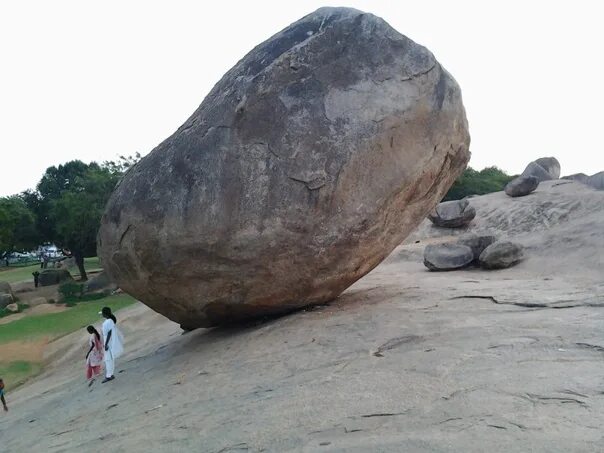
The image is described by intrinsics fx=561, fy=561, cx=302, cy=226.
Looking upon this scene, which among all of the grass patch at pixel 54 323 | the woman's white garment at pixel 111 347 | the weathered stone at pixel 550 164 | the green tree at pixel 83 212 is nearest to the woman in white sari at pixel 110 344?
the woman's white garment at pixel 111 347

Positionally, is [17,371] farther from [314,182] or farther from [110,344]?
[314,182]

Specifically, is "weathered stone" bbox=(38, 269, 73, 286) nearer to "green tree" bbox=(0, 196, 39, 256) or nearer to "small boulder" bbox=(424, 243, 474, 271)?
"green tree" bbox=(0, 196, 39, 256)

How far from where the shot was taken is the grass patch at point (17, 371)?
37.4 ft

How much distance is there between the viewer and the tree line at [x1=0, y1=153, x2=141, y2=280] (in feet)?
82.6

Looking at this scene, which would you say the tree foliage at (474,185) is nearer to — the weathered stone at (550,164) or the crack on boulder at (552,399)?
the weathered stone at (550,164)

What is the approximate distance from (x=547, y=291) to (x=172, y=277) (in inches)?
148

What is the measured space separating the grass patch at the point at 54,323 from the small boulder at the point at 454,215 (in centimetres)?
1010

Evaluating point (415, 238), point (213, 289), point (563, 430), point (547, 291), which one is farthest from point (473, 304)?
point (415, 238)

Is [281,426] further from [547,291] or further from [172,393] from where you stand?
[547,291]

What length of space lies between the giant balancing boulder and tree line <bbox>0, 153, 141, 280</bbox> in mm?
18030

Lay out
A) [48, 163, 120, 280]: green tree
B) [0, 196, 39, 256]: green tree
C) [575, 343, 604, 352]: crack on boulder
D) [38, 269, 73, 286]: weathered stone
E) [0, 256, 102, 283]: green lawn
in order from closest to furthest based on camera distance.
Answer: [575, 343, 604, 352]: crack on boulder → [48, 163, 120, 280]: green tree → [38, 269, 73, 286]: weathered stone → [0, 196, 39, 256]: green tree → [0, 256, 102, 283]: green lawn

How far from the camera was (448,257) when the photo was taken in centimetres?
912

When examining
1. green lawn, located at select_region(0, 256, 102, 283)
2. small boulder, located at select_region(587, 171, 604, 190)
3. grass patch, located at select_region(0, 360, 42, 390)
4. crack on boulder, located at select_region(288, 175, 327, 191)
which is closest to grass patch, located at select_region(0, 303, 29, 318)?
green lawn, located at select_region(0, 256, 102, 283)

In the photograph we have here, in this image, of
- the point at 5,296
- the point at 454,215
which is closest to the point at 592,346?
the point at 454,215
